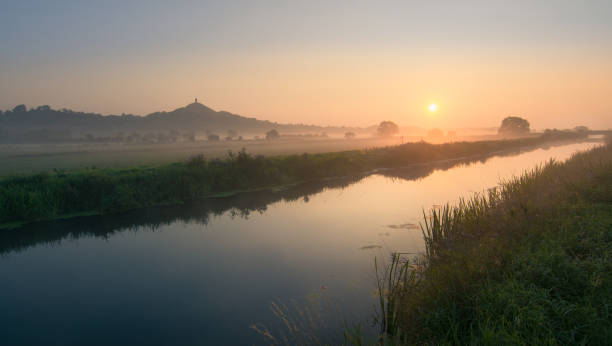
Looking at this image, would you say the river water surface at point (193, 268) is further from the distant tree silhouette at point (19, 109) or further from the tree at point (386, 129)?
the distant tree silhouette at point (19, 109)

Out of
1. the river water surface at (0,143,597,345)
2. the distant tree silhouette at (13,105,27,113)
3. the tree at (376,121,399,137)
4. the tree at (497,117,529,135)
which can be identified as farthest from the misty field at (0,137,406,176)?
the distant tree silhouette at (13,105,27,113)

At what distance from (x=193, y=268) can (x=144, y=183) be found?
36.5 feet

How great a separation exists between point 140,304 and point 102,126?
21757 centimetres

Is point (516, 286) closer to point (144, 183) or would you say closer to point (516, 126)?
point (144, 183)

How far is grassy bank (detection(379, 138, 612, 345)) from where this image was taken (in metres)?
4.73

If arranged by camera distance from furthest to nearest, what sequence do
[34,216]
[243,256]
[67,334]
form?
1. [34,216]
2. [243,256]
3. [67,334]

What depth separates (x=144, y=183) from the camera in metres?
19.8

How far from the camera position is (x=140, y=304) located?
870 cm

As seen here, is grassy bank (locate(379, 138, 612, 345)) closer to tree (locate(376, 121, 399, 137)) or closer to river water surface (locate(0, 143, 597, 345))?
river water surface (locate(0, 143, 597, 345))

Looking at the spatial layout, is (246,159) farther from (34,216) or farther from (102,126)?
(102,126)

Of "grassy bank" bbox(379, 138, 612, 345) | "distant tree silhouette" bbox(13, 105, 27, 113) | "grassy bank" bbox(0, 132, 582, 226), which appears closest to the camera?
"grassy bank" bbox(379, 138, 612, 345)

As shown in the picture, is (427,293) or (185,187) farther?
Result: (185,187)

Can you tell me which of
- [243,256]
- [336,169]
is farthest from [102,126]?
[243,256]

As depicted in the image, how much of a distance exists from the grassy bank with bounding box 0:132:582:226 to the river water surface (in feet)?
4.35
